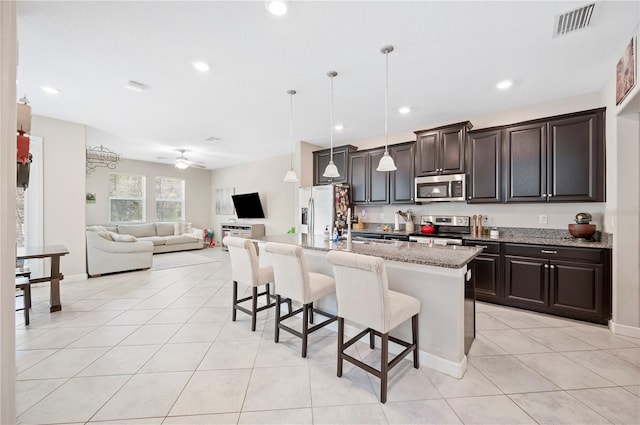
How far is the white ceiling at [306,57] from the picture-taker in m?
1.97

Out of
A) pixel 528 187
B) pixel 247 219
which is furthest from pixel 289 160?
pixel 528 187

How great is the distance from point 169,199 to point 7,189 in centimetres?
860

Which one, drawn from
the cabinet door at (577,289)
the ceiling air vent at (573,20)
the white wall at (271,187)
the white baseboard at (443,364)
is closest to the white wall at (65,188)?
the white wall at (271,187)

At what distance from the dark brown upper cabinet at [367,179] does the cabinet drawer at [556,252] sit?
2.02m

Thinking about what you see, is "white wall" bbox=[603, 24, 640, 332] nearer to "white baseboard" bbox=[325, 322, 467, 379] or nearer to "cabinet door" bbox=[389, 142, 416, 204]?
"white baseboard" bbox=[325, 322, 467, 379]

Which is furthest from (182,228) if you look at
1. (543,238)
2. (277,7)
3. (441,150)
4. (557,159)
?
(557,159)

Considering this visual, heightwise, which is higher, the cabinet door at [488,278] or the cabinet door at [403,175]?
the cabinet door at [403,175]

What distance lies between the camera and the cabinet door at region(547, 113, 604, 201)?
118 inches

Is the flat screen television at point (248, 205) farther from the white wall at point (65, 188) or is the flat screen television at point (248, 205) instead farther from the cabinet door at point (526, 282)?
the cabinet door at point (526, 282)

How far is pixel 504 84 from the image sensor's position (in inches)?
120

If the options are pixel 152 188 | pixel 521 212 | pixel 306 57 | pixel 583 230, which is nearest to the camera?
pixel 306 57

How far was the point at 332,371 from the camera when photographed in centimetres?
207

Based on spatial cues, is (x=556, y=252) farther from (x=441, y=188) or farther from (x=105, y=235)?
(x=105, y=235)

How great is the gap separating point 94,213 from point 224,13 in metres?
7.50
